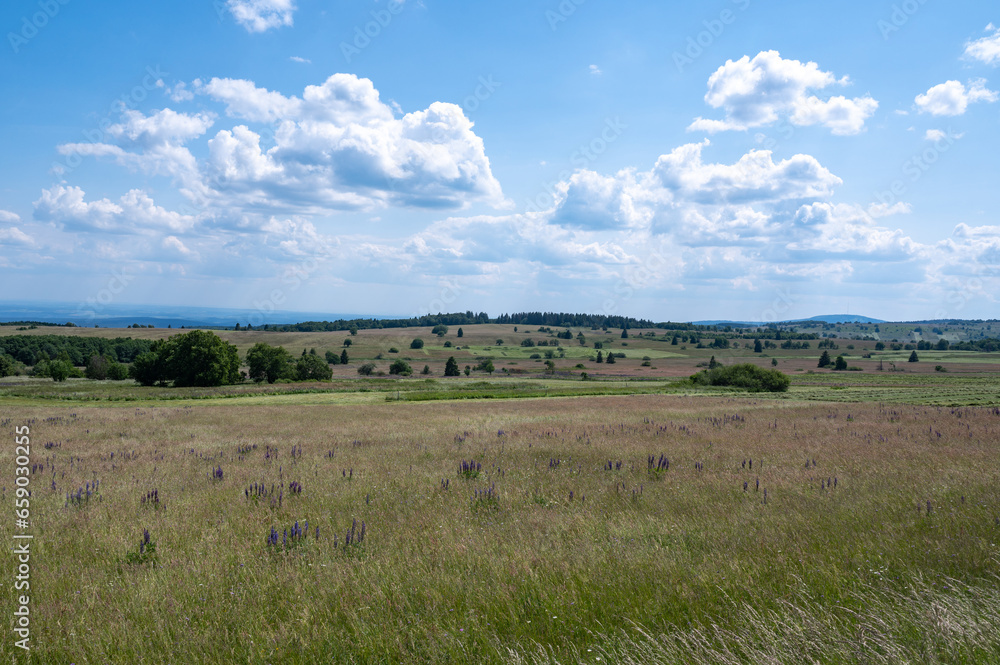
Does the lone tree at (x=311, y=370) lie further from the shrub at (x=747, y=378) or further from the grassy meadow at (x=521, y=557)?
the grassy meadow at (x=521, y=557)

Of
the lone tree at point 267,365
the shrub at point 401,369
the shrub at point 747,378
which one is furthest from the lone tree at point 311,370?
the shrub at point 747,378

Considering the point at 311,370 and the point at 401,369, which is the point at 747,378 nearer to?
the point at 401,369

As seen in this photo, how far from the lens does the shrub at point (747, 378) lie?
71500mm

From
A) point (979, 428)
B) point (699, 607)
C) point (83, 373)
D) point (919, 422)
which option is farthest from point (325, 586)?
point (83, 373)

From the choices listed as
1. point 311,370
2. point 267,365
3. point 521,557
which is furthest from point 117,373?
point 521,557

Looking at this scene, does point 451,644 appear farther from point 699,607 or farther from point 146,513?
point 146,513

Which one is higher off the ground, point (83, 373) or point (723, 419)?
point (723, 419)

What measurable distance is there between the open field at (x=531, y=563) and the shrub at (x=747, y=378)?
6436 cm

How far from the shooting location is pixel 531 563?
19.5ft

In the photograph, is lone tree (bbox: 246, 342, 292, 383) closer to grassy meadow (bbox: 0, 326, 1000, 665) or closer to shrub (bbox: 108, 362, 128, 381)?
shrub (bbox: 108, 362, 128, 381)

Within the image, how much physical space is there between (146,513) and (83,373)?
12557cm

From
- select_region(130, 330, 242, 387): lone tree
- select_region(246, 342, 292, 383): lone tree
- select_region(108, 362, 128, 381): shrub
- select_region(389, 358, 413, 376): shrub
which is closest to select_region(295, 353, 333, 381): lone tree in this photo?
select_region(246, 342, 292, 383): lone tree

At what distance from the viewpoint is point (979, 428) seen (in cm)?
1734

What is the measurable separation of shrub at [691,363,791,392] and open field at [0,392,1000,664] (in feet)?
211
